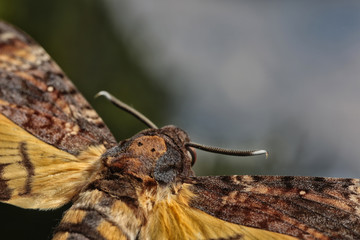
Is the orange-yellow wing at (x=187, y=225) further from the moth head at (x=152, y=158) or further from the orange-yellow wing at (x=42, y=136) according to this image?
the orange-yellow wing at (x=42, y=136)

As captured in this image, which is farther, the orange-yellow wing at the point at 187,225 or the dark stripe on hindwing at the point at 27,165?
the dark stripe on hindwing at the point at 27,165

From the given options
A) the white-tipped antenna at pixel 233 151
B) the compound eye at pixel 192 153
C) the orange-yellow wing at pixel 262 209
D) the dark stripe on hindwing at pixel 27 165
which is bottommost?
the dark stripe on hindwing at pixel 27 165

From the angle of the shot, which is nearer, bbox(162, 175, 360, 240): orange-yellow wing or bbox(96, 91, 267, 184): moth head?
bbox(162, 175, 360, 240): orange-yellow wing

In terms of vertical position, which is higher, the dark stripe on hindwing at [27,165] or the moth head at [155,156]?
the moth head at [155,156]

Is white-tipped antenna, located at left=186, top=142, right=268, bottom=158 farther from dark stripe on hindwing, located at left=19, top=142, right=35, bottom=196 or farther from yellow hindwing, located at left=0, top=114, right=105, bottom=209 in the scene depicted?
dark stripe on hindwing, located at left=19, top=142, right=35, bottom=196

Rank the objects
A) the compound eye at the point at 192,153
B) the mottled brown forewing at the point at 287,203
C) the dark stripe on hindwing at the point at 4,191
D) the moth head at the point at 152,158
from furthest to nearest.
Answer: the compound eye at the point at 192,153 < the dark stripe on hindwing at the point at 4,191 < the moth head at the point at 152,158 < the mottled brown forewing at the point at 287,203

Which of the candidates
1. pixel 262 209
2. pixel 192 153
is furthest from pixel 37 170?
pixel 262 209

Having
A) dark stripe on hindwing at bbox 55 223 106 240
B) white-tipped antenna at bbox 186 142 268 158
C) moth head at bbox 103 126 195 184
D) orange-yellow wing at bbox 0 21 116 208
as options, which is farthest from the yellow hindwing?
white-tipped antenna at bbox 186 142 268 158

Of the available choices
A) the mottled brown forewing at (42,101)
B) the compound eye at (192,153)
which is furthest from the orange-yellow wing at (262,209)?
the mottled brown forewing at (42,101)
